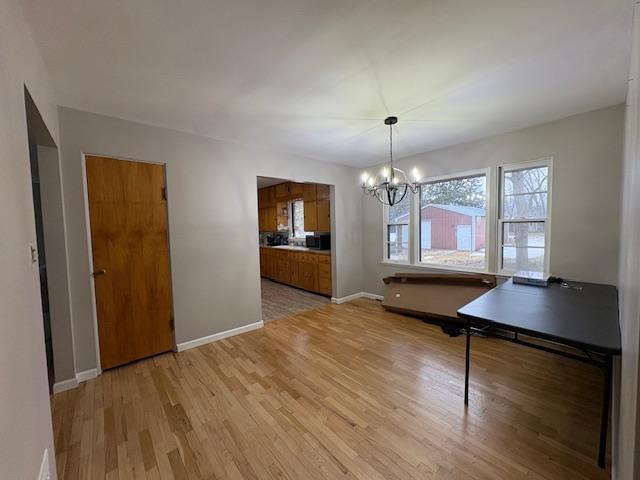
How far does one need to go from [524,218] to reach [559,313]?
1781mm

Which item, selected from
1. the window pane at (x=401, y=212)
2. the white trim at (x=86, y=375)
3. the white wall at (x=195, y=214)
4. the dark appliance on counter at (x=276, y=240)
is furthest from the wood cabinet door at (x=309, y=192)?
the white trim at (x=86, y=375)

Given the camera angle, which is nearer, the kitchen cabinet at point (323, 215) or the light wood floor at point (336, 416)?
the light wood floor at point (336, 416)

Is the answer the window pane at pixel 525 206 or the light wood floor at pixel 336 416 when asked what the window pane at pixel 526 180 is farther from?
the light wood floor at pixel 336 416

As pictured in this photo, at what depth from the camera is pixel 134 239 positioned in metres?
2.80

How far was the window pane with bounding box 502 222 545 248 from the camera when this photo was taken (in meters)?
3.18

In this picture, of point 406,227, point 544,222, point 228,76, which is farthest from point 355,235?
point 228,76

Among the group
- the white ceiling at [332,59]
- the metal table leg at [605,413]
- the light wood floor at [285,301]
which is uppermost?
the white ceiling at [332,59]

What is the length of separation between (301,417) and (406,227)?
3.37m

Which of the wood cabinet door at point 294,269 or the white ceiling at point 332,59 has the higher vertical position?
the white ceiling at point 332,59

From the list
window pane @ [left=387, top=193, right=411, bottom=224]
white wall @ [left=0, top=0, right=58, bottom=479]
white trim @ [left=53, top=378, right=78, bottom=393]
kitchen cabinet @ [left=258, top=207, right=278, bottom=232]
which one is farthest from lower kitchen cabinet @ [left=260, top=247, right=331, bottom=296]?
white wall @ [left=0, top=0, right=58, bottom=479]

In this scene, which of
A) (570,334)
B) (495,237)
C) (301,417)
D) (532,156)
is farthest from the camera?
(495,237)

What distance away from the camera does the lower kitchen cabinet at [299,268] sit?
515 centimetres

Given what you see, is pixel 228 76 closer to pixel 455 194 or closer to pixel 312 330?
pixel 312 330

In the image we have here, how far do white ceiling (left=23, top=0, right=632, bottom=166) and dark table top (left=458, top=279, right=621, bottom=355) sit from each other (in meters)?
1.78
